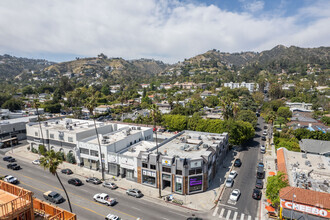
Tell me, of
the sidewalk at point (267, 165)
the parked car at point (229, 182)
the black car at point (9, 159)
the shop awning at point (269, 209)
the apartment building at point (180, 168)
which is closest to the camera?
the shop awning at point (269, 209)

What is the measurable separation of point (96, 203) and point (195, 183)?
20.7 meters

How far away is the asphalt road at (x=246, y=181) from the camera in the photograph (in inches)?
1481

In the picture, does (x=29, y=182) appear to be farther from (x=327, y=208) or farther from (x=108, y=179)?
(x=327, y=208)

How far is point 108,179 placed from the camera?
48.2 metres

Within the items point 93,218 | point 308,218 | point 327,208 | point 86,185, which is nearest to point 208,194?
point 308,218

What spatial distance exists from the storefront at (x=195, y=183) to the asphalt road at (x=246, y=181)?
5137mm

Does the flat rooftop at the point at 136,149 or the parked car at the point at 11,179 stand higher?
the flat rooftop at the point at 136,149

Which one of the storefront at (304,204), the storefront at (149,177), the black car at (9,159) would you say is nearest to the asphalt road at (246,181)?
the storefront at (304,204)

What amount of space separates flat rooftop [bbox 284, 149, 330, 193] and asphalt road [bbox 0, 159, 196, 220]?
22.2 meters

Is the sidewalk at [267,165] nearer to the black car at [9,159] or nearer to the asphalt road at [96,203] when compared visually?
the asphalt road at [96,203]

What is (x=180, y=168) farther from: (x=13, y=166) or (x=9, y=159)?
(x=9, y=159)

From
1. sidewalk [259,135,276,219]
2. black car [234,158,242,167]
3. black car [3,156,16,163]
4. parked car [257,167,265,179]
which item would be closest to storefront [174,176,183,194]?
sidewalk [259,135,276,219]

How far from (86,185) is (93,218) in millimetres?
12791

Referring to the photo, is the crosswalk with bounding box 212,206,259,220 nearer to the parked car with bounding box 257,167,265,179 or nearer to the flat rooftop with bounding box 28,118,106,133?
the parked car with bounding box 257,167,265,179
